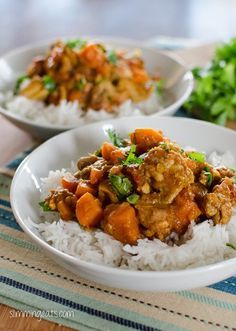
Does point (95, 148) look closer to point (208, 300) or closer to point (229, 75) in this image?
point (208, 300)

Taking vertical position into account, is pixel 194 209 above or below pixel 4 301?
above

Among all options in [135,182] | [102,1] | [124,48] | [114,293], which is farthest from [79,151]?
[102,1]

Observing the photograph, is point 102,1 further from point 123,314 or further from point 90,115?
point 123,314

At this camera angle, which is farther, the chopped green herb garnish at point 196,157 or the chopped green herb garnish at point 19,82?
the chopped green herb garnish at point 19,82

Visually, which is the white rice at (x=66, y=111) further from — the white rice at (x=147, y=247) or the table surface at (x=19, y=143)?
the white rice at (x=147, y=247)

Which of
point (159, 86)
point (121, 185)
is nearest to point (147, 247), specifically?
point (121, 185)

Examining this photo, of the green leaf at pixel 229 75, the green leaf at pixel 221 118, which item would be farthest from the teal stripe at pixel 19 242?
the green leaf at pixel 229 75
